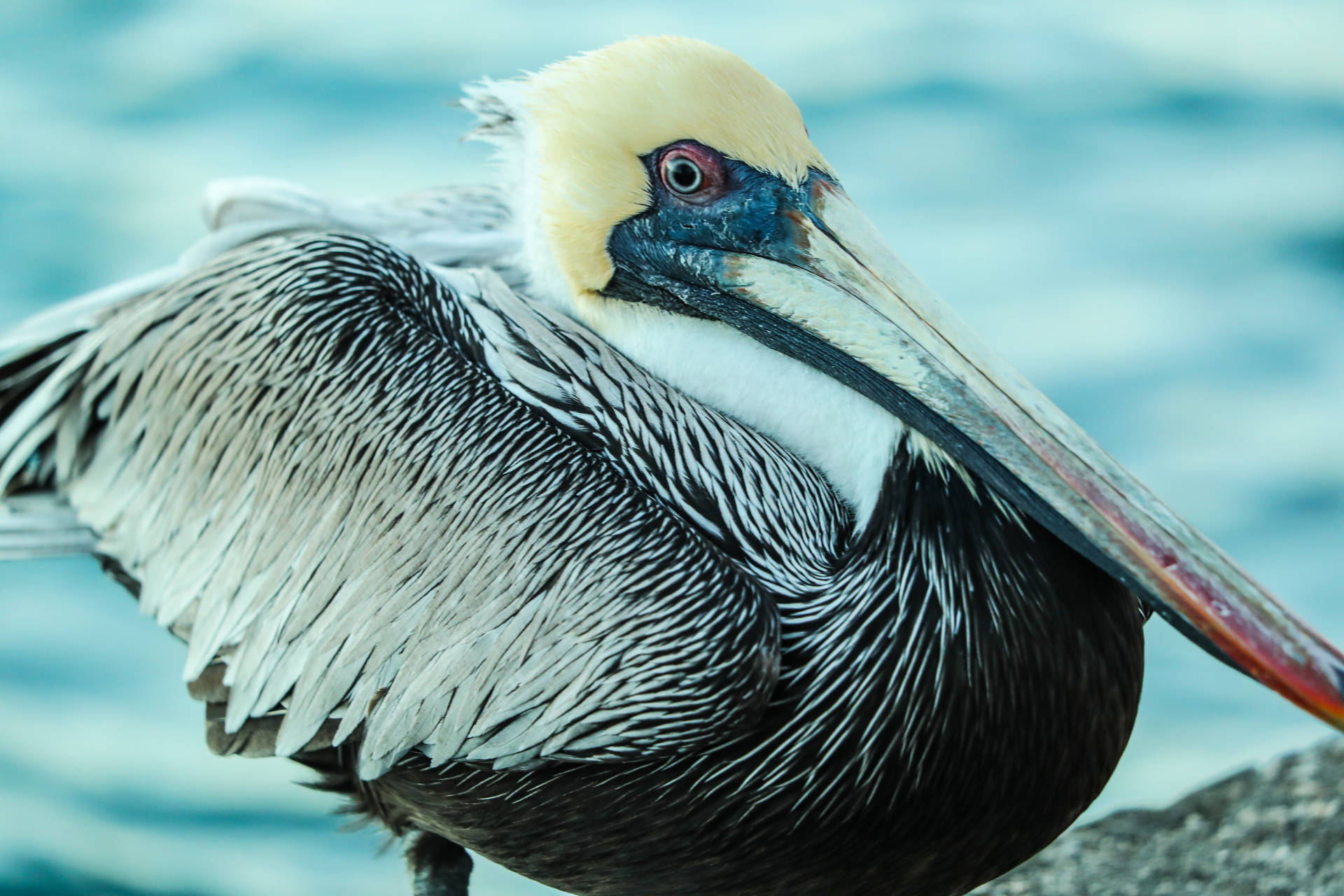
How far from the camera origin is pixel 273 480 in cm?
267

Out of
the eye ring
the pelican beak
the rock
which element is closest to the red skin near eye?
the eye ring

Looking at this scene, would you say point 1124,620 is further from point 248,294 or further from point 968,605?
→ point 248,294

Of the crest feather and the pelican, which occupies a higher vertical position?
the crest feather

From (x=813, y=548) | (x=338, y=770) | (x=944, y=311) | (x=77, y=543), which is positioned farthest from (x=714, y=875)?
(x=77, y=543)

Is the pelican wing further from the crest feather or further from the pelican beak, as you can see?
the pelican beak

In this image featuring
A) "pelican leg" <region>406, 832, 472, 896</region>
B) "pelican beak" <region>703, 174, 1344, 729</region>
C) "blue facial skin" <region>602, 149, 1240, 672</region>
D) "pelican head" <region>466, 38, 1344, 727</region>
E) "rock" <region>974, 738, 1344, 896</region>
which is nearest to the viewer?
"pelican beak" <region>703, 174, 1344, 729</region>

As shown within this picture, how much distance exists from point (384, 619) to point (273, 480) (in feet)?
1.33

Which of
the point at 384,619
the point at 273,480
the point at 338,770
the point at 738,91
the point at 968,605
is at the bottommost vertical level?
the point at 338,770

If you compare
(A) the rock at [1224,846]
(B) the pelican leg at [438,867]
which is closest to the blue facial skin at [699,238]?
(B) the pelican leg at [438,867]

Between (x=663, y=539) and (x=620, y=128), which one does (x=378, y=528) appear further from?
(x=620, y=128)

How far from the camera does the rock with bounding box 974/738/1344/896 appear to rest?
3.29 meters

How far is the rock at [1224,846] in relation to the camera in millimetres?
3295

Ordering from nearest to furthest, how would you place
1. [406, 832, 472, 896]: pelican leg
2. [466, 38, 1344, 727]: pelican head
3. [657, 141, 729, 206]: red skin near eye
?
[466, 38, 1344, 727]: pelican head < [657, 141, 729, 206]: red skin near eye < [406, 832, 472, 896]: pelican leg

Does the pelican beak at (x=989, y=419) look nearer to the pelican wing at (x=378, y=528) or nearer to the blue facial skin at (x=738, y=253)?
the blue facial skin at (x=738, y=253)
